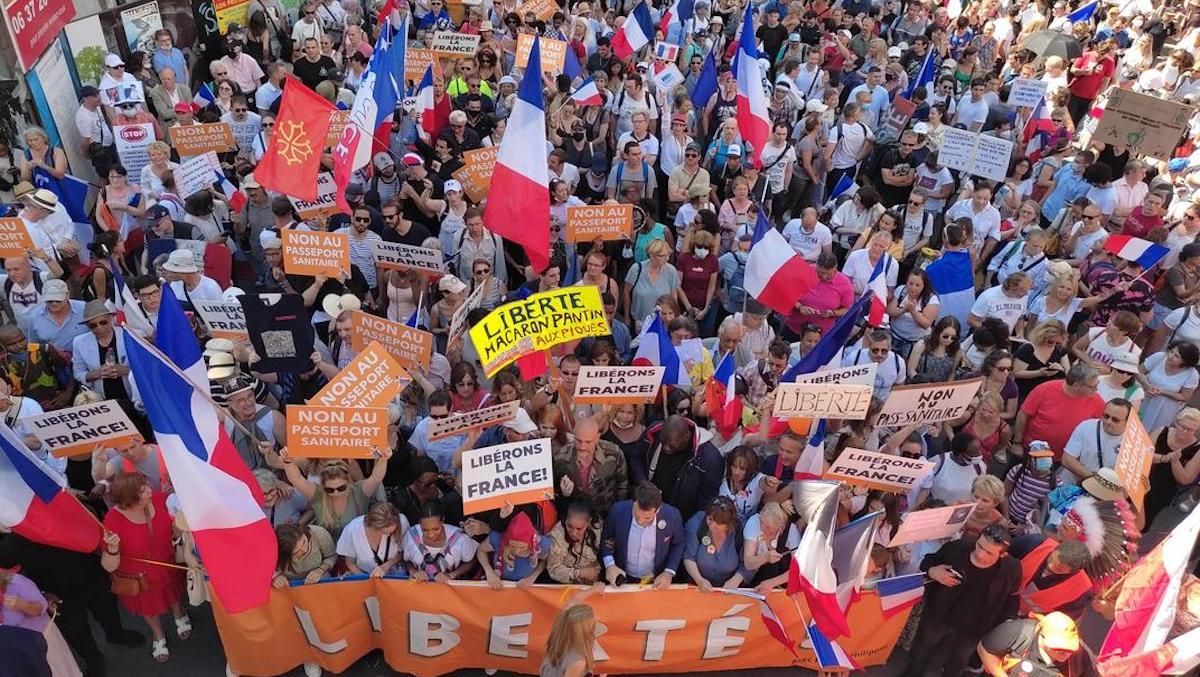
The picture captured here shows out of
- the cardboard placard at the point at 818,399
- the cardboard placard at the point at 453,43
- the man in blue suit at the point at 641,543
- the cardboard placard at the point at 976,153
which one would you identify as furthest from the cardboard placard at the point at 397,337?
the cardboard placard at the point at 976,153

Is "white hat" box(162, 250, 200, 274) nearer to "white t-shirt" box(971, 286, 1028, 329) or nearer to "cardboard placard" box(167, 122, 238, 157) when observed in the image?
"cardboard placard" box(167, 122, 238, 157)

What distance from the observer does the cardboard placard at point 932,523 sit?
5.23m

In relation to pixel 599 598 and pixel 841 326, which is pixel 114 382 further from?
pixel 841 326

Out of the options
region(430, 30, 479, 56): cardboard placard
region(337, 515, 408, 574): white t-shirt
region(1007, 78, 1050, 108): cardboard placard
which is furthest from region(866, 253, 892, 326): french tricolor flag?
region(430, 30, 479, 56): cardboard placard

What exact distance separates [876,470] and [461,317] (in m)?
3.15

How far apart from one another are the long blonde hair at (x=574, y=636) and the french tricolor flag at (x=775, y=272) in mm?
3528

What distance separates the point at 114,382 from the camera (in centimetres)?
652

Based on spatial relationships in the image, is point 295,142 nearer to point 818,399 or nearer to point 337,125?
point 337,125

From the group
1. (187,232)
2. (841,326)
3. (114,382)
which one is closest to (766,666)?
(841,326)

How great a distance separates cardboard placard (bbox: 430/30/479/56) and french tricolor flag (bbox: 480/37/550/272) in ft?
16.0

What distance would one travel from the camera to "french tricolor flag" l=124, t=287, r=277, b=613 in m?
4.55

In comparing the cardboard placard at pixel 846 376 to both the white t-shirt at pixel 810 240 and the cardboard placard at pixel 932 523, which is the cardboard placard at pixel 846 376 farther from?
the white t-shirt at pixel 810 240

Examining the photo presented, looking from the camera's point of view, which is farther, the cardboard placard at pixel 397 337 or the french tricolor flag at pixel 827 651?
the cardboard placard at pixel 397 337

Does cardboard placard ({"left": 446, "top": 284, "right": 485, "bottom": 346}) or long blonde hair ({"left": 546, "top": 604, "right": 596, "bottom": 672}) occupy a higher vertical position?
cardboard placard ({"left": 446, "top": 284, "right": 485, "bottom": 346})
